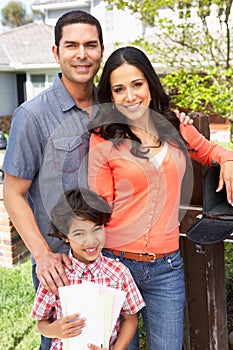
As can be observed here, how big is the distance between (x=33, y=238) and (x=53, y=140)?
445 mm

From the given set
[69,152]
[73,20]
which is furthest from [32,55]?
[69,152]

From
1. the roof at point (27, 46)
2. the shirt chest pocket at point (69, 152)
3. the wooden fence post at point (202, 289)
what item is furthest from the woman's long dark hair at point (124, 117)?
the roof at point (27, 46)

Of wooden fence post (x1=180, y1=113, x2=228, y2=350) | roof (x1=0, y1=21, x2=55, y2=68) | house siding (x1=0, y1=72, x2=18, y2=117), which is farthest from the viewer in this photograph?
house siding (x1=0, y1=72, x2=18, y2=117)

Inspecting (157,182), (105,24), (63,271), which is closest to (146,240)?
(157,182)

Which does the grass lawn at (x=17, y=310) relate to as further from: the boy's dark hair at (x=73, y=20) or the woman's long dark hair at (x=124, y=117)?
the boy's dark hair at (x=73, y=20)

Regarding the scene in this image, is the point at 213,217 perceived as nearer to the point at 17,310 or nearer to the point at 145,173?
the point at 145,173

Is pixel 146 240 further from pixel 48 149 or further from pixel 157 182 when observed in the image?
pixel 48 149

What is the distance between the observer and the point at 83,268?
1912mm

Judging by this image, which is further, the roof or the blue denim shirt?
the roof

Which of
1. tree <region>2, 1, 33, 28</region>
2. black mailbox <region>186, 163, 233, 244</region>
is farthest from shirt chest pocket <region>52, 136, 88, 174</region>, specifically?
tree <region>2, 1, 33, 28</region>

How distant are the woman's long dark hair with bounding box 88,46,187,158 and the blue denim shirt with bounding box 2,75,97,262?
15cm

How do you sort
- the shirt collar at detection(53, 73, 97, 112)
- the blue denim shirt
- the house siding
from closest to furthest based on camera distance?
the blue denim shirt → the shirt collar at detection(53, 73, 97, 112) → the house siding

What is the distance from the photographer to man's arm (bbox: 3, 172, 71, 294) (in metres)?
1.84

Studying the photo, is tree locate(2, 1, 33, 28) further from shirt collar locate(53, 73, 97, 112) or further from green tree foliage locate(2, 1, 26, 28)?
shirt collar locate(53, 73, 97, 112)
